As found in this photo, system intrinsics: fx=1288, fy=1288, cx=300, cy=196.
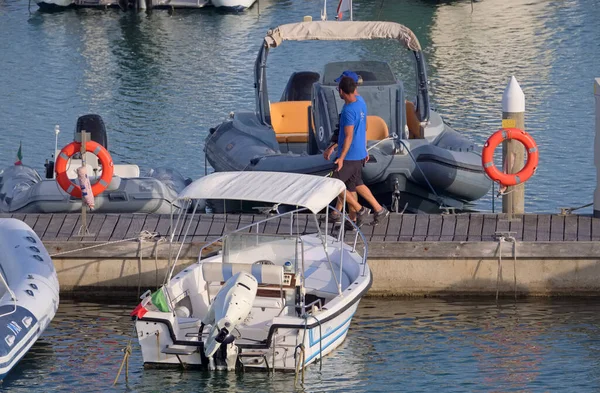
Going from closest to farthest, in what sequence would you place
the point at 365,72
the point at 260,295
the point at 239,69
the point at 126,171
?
the point at 260,295, the point at 126,171, the point at 365,72, the point at 239,69

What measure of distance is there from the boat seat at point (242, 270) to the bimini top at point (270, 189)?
59 centimetres

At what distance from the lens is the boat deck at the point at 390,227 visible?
41.5 feet

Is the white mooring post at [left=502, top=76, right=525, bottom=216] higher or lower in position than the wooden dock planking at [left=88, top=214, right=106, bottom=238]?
higher

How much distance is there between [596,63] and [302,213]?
16.1 m

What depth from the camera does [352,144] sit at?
495 inches

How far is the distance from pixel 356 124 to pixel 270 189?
1556 mm

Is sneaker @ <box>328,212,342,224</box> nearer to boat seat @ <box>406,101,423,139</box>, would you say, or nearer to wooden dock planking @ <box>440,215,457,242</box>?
wooden dock planking @ <box>440,215,457,242</box>

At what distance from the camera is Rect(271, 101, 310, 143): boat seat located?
17609 millimetres

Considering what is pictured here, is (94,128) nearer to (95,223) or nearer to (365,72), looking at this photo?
(365,72)

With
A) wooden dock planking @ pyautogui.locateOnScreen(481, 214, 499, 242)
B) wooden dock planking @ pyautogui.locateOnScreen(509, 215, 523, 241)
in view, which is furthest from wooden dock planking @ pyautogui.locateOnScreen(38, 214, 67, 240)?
wooden dock planking @ pyautogui.locateOnScreen(509, 215, 523, 241)

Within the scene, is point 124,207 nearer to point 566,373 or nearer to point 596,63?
point 566,373

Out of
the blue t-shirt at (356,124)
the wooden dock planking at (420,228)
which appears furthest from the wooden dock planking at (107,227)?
the wooden dock planking at (420,228)

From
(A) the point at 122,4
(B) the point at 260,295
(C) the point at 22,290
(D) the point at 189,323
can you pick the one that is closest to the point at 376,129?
(B) the point at 260,295

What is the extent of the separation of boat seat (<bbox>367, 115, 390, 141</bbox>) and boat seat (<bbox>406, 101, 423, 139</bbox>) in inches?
43.1
